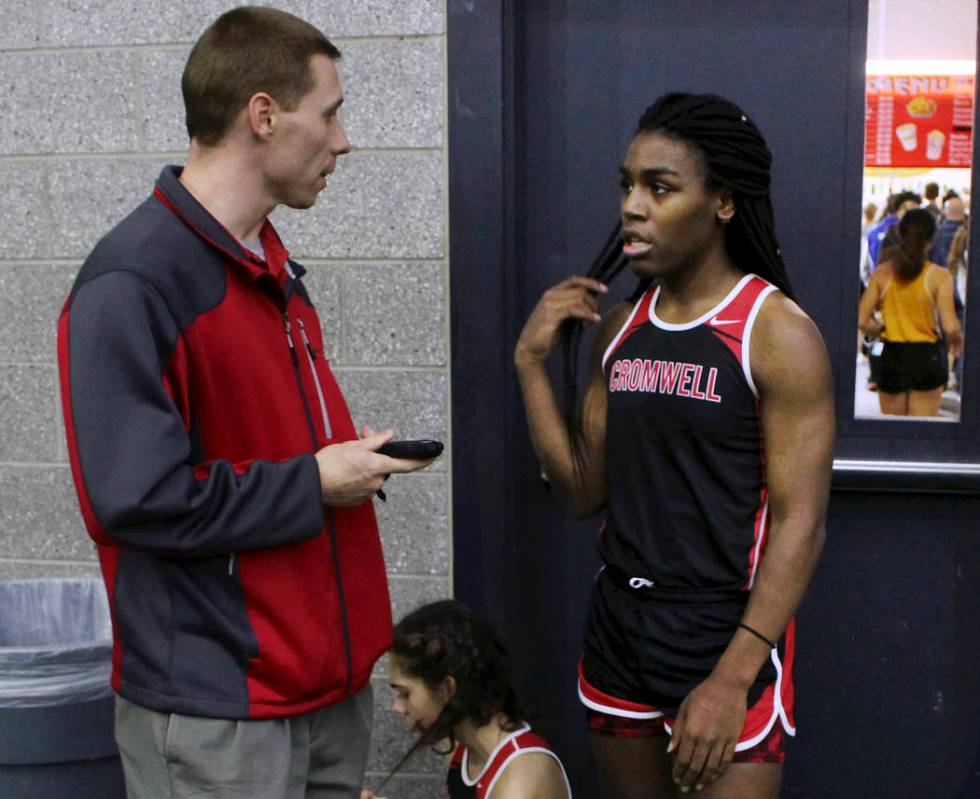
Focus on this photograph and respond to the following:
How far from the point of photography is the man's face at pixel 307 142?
6.81 ft

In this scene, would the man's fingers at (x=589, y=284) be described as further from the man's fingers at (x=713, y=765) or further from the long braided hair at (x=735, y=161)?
the man's fingers at (x=713, y=765)

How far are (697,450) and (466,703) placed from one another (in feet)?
2.68

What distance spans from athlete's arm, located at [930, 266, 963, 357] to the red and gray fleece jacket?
5.82ft

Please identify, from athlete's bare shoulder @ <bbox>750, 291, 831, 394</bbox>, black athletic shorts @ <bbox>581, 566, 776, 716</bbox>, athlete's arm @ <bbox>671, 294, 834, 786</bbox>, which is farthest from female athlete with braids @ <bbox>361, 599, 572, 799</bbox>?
athlete's bare shoulder @ <bbox>750, 291, 831, 394</bbox>

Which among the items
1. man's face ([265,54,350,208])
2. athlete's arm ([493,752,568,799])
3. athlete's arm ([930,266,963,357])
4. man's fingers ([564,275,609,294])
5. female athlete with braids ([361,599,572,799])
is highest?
man's face ([265,54,350,208])

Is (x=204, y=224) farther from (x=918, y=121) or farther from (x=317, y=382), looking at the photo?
(x=918, y=121)

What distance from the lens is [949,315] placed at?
10.6 feet

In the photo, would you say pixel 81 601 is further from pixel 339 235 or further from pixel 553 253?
pixel 553 253

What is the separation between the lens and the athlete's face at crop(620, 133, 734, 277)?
7.14ft

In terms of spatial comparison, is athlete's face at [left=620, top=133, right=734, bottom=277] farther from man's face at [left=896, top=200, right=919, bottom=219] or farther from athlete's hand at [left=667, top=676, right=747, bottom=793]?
man's face at [left=896, top=200, right=919, bottom=219]

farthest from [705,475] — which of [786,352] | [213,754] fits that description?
[213,754]

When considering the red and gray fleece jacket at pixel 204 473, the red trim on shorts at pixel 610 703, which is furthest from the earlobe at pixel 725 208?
the red trim on shorts at pixel 610 703

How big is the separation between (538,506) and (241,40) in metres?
1.70

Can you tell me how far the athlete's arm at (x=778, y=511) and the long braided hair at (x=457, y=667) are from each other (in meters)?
0.59
